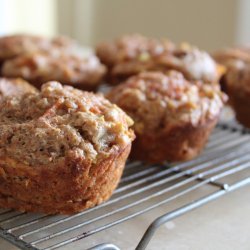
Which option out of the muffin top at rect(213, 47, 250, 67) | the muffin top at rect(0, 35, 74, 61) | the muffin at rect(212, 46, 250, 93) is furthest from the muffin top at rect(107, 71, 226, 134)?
the muffin top at rect(0, 35, 74, 61)

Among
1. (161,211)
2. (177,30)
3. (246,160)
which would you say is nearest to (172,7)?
(177,30)

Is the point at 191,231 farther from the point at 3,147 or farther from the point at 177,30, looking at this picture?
the point at 177,30

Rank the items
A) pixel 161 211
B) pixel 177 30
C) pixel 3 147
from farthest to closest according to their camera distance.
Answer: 1. pixel 177 30
2. pixel 161 211
3. pixel 3 147

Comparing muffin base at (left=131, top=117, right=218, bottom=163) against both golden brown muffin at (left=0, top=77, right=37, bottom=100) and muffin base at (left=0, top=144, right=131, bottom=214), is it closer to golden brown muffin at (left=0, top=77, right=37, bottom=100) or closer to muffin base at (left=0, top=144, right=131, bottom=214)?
muffin base at (left=0, top=144, right=131, bottom=214)

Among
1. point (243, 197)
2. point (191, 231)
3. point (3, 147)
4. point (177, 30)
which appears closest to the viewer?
point (3, 147)

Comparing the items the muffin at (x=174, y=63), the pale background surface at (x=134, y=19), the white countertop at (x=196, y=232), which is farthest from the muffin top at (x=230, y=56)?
the pale background surface at (x=134, y=19)

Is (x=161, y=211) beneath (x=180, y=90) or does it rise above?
beneath

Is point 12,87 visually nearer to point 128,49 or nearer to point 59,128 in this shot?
point 59,128
